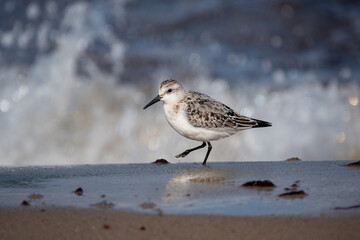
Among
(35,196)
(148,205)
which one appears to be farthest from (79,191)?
(148,205)

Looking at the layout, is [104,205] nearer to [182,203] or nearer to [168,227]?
[182,203]

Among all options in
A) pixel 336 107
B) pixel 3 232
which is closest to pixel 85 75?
pixel 336 107

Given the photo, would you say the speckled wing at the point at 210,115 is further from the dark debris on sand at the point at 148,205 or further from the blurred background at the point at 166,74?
the blurred background at the point at 166,74

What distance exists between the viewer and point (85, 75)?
11234 mm

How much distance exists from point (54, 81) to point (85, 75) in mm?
708

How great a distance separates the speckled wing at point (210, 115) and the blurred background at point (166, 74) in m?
3.16

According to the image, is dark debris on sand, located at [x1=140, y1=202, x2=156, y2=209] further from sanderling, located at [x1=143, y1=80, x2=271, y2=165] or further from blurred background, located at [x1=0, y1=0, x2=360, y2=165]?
blurred background, located at [x1=0, y1=0, x2=360, y2=165]

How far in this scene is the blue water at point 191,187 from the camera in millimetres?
3752

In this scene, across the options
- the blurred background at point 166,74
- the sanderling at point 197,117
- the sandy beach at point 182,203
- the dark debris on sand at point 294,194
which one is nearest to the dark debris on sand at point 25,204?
the sandy beach at point 182,203

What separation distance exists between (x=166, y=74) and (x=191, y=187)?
7.41 meters

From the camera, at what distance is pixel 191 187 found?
4.53 metres

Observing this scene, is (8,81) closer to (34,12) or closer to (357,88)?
(34,12)

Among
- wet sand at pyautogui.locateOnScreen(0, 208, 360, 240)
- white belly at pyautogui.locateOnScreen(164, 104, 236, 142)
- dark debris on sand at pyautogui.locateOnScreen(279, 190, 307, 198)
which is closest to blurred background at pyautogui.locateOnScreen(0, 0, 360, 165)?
white belly at pyautogui.locateOnScreen(164, 104, 236, 142)

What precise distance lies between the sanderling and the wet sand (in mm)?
2770
